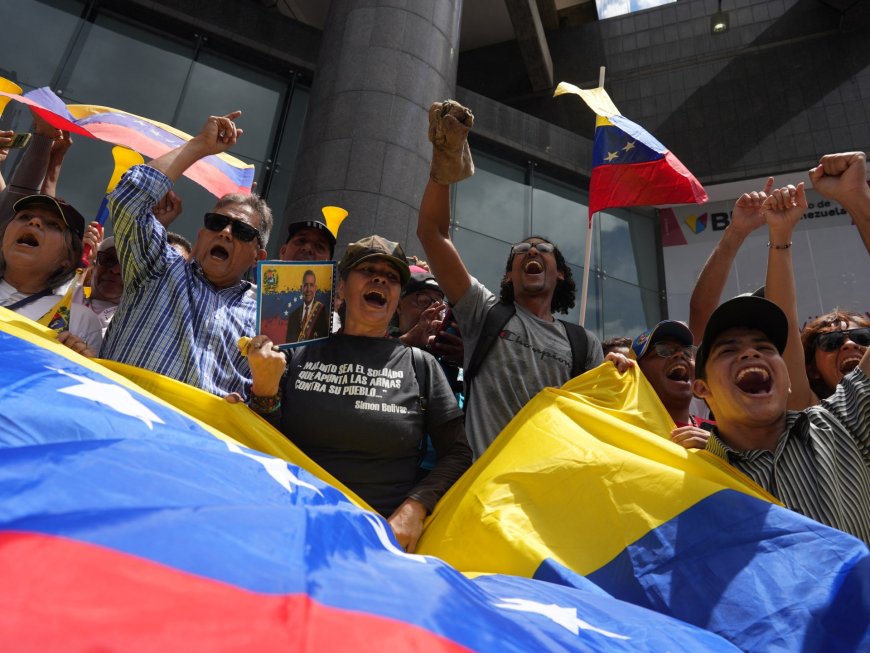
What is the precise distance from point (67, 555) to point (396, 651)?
496 mm

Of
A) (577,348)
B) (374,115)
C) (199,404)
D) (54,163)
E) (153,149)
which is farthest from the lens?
(374,115)

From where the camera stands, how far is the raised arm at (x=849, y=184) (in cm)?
239

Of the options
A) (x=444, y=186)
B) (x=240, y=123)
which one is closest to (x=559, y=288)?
(x=444, y=186)

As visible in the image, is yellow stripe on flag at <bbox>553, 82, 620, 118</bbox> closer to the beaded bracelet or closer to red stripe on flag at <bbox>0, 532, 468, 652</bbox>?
the beaded bracelet

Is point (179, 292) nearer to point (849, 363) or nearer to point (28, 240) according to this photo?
point (28, 240)

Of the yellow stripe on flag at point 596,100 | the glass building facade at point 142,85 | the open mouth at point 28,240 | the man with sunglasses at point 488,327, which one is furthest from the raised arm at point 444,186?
the glass building facade at point 142,85

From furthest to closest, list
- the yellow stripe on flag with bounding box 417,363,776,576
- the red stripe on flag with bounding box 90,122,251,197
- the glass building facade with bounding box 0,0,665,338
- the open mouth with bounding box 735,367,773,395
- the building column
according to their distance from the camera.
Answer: the glass building facade with bounding box 0,0,665,338
the building column
the red stripe on flag with bounding box 90,122,251,197
the open mouth with bounding box 735,367,773,395
the yellow stripe on flag with bounding box 417,363,776,576

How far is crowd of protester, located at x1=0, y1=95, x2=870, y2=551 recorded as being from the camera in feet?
6.84

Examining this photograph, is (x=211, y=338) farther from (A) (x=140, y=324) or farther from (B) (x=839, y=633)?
(B) (x=839, y=633)

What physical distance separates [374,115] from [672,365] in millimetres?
5748

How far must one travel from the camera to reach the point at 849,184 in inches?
95.9

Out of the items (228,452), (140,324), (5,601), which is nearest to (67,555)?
(5,601)

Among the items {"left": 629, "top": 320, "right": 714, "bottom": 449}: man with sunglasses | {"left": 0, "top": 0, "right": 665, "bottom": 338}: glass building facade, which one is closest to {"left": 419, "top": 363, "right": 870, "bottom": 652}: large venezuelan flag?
{"left": 629, "top": 320, "right": 714, "bottom": 449}: man with sunglasses

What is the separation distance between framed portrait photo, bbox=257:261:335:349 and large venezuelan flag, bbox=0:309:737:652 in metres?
0.76
